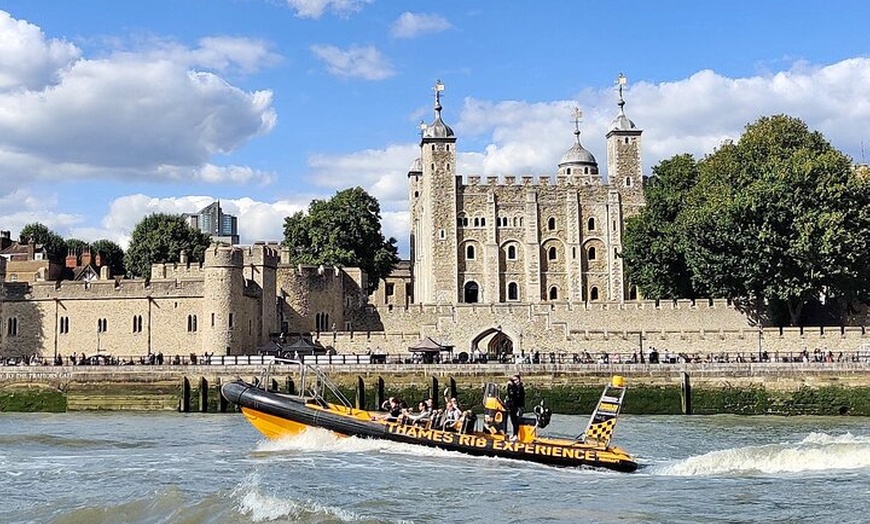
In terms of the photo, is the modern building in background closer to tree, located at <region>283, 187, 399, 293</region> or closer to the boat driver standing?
tree, located at <region>283, 187, 399, 293</region>

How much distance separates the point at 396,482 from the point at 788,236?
37223mm

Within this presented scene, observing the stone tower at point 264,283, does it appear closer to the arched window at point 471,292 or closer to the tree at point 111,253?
the arched window at point 471,292

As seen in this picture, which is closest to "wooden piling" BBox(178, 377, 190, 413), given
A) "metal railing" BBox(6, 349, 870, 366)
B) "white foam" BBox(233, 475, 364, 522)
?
"metal railing" BBox(6, 349, 870, 366)

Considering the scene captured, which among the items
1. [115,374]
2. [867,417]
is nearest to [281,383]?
[115,374]

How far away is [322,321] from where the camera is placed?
61062mm

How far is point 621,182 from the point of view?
82.8 m

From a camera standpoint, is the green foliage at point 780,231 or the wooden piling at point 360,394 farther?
the green foliage at point 780,231

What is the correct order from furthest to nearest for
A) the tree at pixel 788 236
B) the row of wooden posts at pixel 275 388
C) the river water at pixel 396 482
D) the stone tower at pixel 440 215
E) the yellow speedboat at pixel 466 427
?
1. the stone tower at pixel 440 215
2. the tree at pixel 788 236
3. the row of wooden posts at pixel 275 388
4. the yellow speedboat at pixel 466 427
5. the river water at pixel 396 482

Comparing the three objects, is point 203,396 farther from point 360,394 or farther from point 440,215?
point 440,215

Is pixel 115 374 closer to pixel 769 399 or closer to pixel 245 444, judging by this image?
pixel 245 444

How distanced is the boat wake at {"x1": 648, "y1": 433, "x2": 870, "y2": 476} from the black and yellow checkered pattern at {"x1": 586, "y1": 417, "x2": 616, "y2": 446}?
1.28 m

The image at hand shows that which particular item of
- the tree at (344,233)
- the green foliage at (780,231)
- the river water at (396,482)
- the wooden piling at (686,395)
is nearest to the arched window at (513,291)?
the tree at (344,233)

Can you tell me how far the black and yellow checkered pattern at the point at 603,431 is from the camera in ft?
86.5

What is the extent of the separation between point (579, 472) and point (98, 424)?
19.8 m
